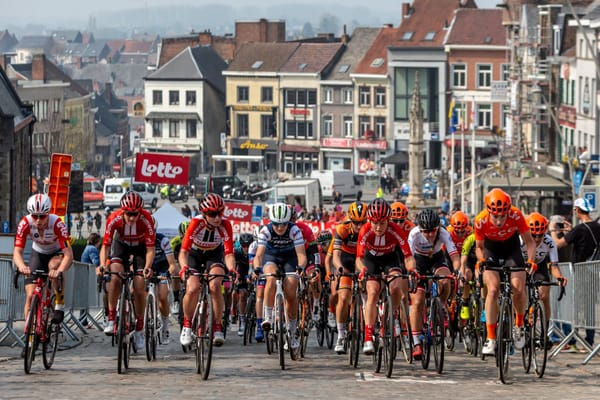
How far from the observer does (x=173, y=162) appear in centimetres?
4478

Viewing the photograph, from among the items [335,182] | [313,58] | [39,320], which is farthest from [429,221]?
[313,58]

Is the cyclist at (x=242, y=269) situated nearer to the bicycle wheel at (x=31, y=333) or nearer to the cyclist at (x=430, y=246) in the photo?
the cyclist at (x=430, y=246)

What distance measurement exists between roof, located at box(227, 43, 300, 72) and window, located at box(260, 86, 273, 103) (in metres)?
1.49

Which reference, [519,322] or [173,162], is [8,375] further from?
[173,162]

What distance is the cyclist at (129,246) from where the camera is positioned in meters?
17.9

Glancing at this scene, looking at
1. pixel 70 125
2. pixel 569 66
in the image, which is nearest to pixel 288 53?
pixel 70 125

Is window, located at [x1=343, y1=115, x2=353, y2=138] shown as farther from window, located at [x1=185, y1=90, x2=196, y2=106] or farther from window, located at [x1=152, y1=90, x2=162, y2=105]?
window, located at [x1=152, y1=90, x2=162, y2=105]

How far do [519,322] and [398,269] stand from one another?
4.90 ft

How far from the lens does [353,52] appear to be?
14088 cm

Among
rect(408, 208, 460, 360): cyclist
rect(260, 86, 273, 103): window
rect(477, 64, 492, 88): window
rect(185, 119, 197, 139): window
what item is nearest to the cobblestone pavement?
rect(408, 208, 460, 360): cyclist

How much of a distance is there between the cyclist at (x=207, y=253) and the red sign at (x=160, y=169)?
2588 centimetres

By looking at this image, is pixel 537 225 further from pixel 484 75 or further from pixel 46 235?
pixel 484 75

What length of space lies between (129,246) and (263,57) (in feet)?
416

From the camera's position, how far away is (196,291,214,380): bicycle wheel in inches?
659
